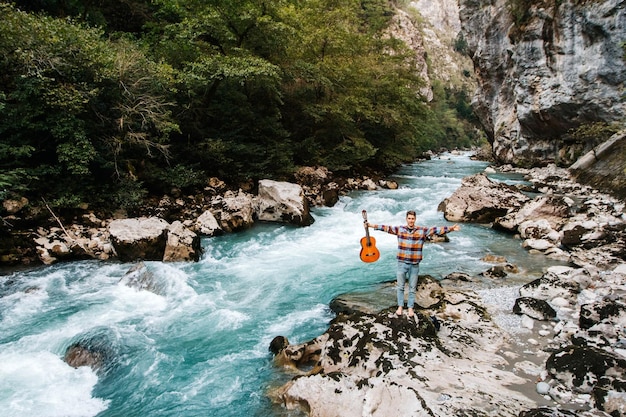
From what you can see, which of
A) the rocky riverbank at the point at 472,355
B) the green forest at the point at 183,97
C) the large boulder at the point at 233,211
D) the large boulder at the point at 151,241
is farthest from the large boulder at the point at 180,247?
the rocky riverbank at the point at 472,355

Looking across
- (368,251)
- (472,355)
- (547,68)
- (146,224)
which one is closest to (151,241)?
(146,224)

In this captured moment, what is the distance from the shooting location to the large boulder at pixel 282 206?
41.5 ft

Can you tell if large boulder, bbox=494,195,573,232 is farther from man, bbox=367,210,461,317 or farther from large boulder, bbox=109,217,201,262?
large boulder, bbox=109,217,201,262

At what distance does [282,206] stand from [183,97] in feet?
18.5

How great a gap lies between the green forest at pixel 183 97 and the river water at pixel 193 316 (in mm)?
3104

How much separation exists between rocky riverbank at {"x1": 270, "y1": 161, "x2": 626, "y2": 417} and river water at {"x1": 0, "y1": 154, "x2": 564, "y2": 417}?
558 millimetres

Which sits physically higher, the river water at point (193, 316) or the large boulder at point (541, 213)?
the large boulder at point (541, 213)

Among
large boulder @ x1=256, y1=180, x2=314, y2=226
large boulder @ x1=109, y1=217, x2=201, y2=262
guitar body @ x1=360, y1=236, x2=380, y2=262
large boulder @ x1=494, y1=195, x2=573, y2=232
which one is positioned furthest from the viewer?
large boulder @ x1=256, y1=180, x2=314, y2=226

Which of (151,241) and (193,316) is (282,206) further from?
(193,316)

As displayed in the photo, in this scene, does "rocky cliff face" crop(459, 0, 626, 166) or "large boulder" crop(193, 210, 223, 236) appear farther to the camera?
"rocky cliff face" crop(459, 0, 626, 166)

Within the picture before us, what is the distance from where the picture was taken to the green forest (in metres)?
9.03

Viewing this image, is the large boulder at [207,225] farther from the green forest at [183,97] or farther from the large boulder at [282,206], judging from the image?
the large boulder at [282,206]

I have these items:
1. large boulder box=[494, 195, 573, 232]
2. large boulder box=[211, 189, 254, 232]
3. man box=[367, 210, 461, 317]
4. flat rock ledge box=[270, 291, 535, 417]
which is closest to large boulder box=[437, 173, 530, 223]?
large boulder box=[494, 195, 573, 232]

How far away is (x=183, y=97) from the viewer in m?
13.5
